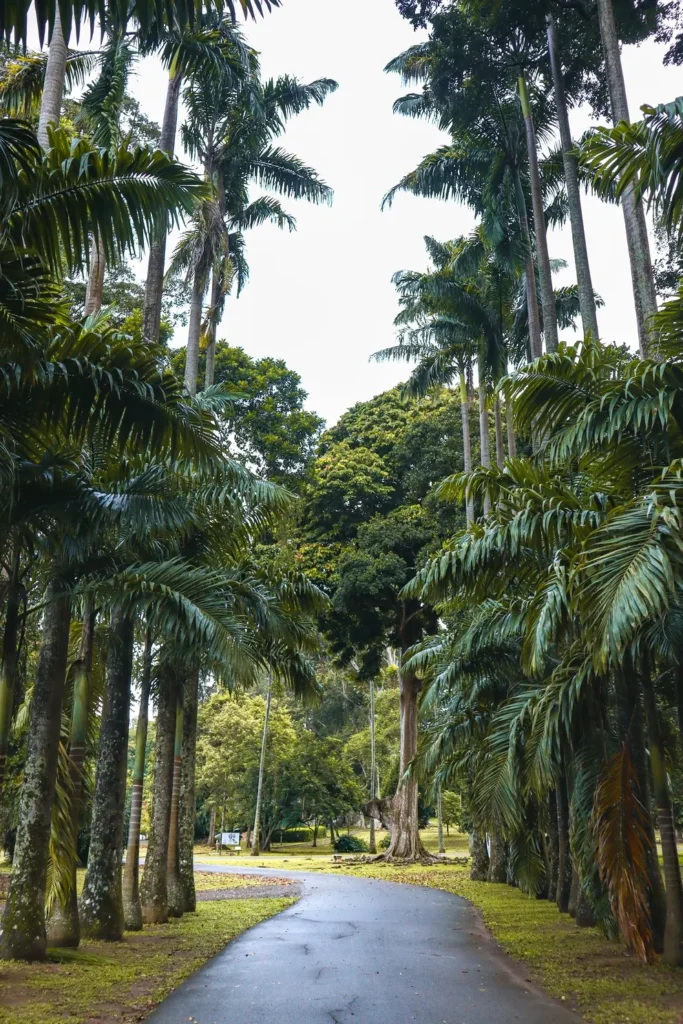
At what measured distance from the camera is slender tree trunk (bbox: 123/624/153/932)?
1211cm

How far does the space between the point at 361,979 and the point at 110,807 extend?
4084 mm

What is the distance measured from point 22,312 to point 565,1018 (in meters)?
6.52

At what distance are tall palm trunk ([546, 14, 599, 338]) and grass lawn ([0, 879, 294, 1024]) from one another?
8.98m

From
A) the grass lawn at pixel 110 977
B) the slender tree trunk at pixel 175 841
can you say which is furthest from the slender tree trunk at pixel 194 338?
the grass lawn at pixel 110 977

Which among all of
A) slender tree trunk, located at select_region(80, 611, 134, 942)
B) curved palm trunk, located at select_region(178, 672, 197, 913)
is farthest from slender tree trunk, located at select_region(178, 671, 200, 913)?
slender tree trunk, located at select_region(80, 611, 134, 942)

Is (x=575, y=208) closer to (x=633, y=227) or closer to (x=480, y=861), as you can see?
(x=633, y=227)

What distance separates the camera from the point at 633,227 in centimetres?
1125

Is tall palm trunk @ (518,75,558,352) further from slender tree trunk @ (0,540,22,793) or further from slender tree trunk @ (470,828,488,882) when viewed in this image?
slender tree trunk @ (470,828,488,882)

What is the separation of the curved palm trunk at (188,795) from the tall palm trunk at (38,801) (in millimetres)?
4910

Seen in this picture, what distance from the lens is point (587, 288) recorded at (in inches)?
520

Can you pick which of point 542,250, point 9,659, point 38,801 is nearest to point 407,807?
point 542,250

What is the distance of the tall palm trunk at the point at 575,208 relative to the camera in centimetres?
1268

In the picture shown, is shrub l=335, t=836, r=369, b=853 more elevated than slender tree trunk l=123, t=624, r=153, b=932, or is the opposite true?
slender tree trunk l=123, t=624, r=153, b=932

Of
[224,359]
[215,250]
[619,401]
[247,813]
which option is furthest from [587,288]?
[247,813]
